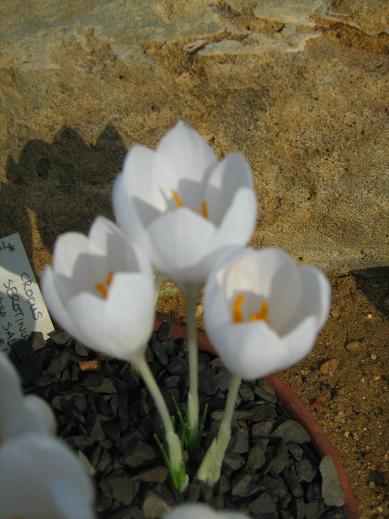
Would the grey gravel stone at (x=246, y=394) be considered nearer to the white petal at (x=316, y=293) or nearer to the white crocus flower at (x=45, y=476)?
the white petal at (x=316, y=293)

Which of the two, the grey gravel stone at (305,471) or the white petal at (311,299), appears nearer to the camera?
the white petal at (311,299)

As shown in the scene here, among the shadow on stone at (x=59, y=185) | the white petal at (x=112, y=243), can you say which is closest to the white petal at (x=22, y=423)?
the white petal at (x=112, y=243)

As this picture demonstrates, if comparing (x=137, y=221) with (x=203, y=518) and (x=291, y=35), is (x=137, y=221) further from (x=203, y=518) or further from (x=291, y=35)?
(x=291, y=35)

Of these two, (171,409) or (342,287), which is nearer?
(171,409)

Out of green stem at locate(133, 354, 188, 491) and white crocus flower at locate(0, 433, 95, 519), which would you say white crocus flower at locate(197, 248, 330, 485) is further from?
white crocus flower at locate(0, 433, 95, 519)

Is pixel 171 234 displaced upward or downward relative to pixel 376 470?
upward

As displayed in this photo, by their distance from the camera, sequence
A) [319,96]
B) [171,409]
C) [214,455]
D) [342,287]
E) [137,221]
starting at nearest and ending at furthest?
[137,221], [214,455], [171,409], [319,96], [342,287]

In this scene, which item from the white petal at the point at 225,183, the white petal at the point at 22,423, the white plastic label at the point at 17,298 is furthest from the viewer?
the white plastic label at the point at 17,298

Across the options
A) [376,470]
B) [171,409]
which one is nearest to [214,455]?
[171,409]
